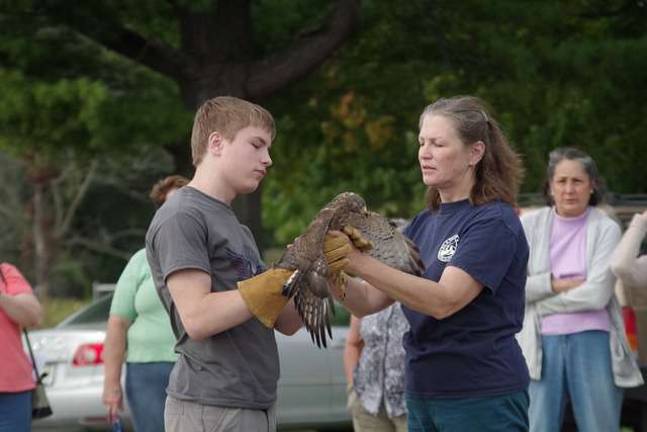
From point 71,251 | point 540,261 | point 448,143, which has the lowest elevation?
point 71,251

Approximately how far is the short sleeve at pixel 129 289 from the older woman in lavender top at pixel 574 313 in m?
1.99

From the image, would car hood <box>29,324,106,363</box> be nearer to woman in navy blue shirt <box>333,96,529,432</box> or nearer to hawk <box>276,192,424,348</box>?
woman in navy blue shirt <box>333,96,529,432</box>

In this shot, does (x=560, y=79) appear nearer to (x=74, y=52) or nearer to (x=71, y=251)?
(x=74, y=52)

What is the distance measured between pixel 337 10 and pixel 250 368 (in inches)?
358

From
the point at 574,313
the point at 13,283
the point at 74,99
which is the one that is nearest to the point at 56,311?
the point at 74,99

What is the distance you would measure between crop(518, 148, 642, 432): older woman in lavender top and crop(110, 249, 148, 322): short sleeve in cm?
199

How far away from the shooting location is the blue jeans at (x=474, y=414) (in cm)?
461

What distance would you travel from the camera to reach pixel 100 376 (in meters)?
10.6

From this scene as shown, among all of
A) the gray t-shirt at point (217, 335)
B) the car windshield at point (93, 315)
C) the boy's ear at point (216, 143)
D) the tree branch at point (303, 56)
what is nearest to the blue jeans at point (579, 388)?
the gray t-shirt at point (217, 335)

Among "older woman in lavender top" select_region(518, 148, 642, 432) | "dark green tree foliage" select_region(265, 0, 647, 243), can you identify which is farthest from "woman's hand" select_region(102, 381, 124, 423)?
"dark green tree foliage" select_region(265, 0, 647, 243)

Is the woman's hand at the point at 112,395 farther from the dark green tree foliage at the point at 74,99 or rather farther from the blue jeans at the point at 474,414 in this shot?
the dark green tree foliage at the point at 74,99

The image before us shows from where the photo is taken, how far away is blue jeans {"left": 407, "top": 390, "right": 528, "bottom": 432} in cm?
461

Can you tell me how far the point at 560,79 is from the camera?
12.4 metres

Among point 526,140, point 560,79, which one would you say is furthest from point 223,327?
point 526,140
